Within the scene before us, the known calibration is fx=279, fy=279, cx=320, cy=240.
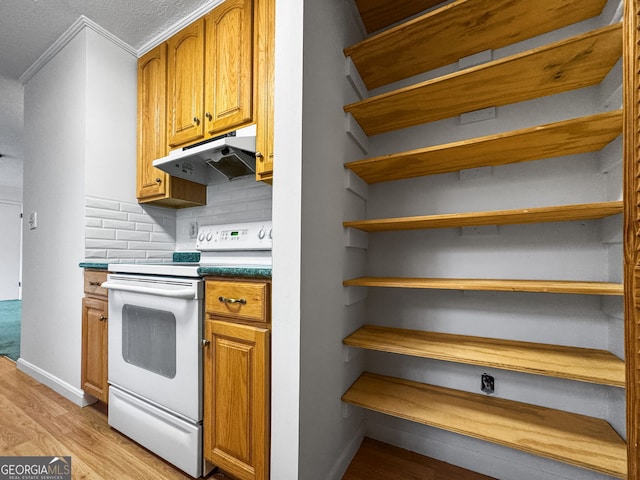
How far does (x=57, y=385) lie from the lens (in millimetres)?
1982

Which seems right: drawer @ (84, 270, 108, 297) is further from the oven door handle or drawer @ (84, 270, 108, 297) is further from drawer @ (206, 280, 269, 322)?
drawer @ (206, 280, 269, 322)

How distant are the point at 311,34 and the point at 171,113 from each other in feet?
4.52

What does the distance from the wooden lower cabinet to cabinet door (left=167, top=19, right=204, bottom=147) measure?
1.05m

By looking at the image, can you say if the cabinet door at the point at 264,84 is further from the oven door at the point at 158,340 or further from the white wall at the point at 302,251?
the oven door at the point at 158,340

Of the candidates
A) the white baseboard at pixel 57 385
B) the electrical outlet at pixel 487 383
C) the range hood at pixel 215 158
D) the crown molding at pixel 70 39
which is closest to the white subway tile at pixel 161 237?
the range hood at pixel 215 158

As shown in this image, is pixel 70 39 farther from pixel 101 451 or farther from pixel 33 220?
pixel 101 451

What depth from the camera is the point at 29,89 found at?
7.97ft

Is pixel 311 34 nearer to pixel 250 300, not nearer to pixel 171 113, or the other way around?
pixel 250 300

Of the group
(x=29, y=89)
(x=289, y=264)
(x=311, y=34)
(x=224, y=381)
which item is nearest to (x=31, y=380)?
(x=224, y=381)

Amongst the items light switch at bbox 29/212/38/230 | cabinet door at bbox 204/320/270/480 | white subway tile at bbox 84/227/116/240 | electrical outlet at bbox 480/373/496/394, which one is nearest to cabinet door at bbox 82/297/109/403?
white subway tile at bbox 84/227/116/240

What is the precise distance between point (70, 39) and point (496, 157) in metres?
2.90

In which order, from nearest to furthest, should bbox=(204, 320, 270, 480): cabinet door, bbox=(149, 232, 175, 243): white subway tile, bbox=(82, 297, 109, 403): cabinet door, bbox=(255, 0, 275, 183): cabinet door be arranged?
bbox=(204, 320, 270, 480): cabinet door, bbox=(255, 0, 275, 183): cabinet door, bbox=(82, 297, 109, 403): cabinet door, bbox=(149, 232, 175, 243): white subway tile

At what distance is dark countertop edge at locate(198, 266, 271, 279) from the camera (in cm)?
106

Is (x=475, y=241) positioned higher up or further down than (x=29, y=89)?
further down
